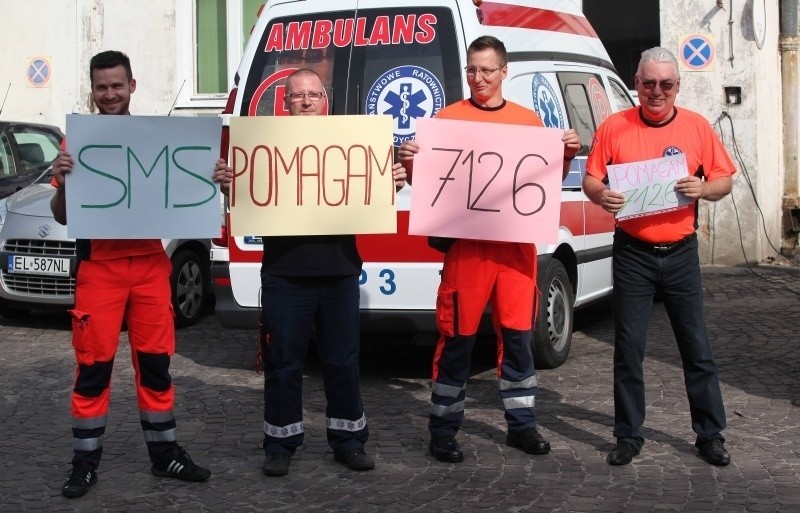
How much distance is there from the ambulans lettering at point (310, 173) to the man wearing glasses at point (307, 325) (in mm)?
108

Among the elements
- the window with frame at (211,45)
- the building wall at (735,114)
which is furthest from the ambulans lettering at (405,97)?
the window with frame at (211,45)

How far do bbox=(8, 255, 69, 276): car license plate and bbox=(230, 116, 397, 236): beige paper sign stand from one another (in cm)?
482

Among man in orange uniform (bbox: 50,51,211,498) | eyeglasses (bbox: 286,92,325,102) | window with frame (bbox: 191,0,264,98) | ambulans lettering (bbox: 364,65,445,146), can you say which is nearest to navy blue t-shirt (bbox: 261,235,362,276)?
man in orange uniform (bbox: 50,51,211,498)

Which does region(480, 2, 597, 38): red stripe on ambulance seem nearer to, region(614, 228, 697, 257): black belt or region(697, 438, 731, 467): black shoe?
region(614, 228, 697, 257): black belt

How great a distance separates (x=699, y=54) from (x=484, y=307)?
942cm

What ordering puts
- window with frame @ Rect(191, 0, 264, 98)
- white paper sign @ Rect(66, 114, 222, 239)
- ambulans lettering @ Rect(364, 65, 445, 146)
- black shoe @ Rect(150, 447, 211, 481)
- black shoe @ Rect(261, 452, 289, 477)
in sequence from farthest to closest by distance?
window with frame @ Rect(191, 0, 264, 98), ambulans lettering @ Rect(364, 65, 445, 146), black shoe @ Rect(261, 452, 289, 477), black shoe @ Rect(150, 447, 211, 481), white paper sign @ Rect(66, 114, 222, 239)

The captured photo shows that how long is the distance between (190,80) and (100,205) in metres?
11.6

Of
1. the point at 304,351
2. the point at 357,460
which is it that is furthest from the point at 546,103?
the point at 357,460

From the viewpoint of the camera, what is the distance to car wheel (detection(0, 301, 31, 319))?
37.2ft

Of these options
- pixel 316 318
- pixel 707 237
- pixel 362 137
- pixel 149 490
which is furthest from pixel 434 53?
pixel 707 237

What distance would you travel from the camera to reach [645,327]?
6312 millimetres

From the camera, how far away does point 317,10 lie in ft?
26.6

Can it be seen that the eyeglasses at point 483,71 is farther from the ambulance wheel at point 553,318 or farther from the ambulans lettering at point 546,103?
the ambulance wheel at point 553,318

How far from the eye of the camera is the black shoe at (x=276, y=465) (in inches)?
239
